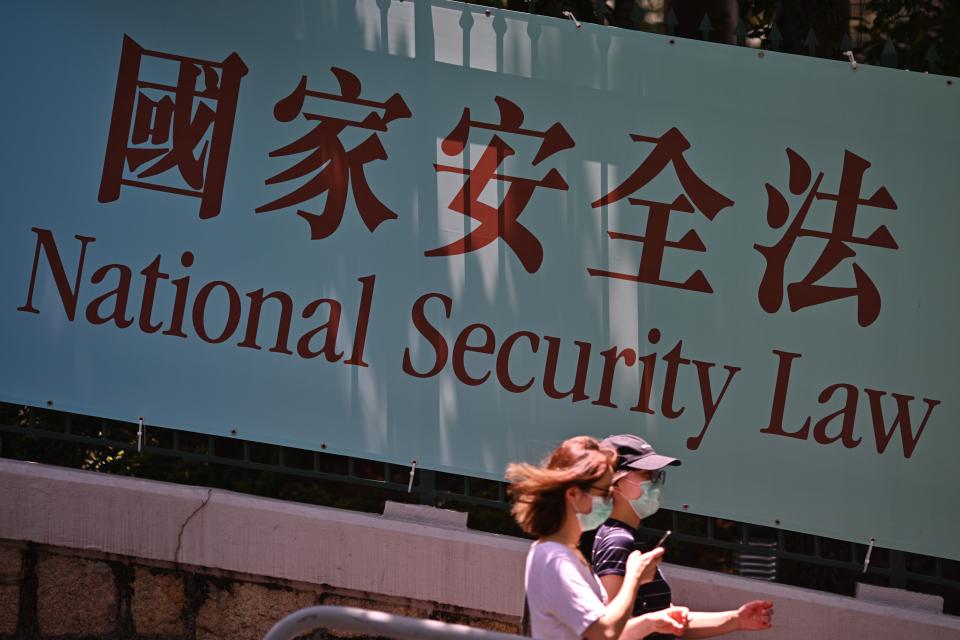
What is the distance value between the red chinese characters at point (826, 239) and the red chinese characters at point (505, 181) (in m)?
0.94

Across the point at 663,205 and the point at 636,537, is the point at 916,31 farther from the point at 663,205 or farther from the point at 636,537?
the point at 636,537

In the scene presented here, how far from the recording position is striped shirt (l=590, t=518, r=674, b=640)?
372cm

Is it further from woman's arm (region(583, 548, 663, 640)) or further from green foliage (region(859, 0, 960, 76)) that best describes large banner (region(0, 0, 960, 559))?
woman's arm (region(583, 548, 663, 640))

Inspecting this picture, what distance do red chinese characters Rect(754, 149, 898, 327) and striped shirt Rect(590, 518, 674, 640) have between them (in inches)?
64.3

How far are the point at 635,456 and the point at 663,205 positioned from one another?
1.59m

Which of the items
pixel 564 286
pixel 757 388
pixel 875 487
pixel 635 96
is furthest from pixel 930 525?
pixel 635 96

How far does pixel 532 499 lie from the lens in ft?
11.5

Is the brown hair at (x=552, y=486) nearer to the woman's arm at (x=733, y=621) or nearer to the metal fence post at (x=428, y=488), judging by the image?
the woman's arm at (x=733, y=621)

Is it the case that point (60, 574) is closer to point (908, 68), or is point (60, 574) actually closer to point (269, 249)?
point (269, 249)

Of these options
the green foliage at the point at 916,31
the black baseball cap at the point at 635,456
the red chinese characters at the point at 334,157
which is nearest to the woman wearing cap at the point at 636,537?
the black baseball cap at the point at 635,456

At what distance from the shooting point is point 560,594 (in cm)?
334

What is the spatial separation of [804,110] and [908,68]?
2.12 ft

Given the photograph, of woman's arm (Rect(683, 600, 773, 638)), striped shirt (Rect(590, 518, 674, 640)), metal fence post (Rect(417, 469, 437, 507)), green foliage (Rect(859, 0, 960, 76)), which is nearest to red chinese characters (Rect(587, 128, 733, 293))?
metal fence post (Rect(417, 469, 437, 507))

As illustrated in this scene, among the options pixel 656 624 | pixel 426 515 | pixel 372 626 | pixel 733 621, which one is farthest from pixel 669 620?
pixel 426 515
